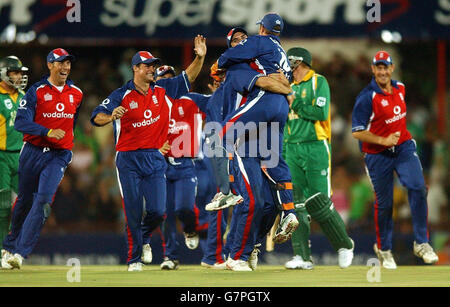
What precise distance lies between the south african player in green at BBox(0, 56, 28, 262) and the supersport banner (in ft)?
13.2

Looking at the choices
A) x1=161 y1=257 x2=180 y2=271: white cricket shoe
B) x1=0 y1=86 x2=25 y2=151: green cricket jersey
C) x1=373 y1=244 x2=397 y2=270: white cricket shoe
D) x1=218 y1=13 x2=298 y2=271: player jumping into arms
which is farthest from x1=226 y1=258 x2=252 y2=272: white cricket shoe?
x1=0 y1=86 x2=25 y2=151: green cricket jersey

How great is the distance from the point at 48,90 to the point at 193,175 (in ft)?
6.93

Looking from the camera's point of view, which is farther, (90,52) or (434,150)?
(90,52)

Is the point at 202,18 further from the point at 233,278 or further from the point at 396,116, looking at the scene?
the point at 233,278

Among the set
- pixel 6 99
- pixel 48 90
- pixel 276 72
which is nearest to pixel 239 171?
pixel 276 72

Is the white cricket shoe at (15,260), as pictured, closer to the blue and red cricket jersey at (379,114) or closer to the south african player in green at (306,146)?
the south african player in green at (306,146)

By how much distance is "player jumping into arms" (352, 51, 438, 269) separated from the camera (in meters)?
10.9

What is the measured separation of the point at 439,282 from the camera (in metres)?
8.52

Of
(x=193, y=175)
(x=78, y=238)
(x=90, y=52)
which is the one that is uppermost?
(x=90, y=52)

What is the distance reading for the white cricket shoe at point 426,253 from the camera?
1064 cm

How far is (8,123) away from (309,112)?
3900mm

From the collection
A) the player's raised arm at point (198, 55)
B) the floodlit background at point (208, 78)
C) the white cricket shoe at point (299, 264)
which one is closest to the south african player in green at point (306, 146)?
the white cricket shoe at point (299, 264)

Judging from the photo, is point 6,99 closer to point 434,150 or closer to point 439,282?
point 439,282

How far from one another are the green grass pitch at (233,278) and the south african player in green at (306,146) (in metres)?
0.49
